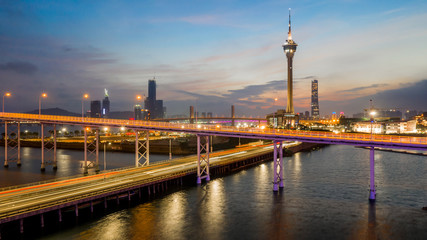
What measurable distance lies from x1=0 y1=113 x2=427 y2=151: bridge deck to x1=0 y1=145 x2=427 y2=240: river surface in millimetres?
8551

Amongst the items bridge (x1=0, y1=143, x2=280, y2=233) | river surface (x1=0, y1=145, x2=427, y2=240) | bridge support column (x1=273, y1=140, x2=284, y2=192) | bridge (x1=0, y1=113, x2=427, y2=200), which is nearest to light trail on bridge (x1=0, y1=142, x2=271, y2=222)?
bridge (x1=0, y1=143, x2=280, y2=233)

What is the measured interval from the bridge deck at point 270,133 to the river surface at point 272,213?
855cm

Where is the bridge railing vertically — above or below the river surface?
above

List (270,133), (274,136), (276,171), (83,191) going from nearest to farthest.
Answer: (83,191)
(276,171)
(274,136)
(270,133)

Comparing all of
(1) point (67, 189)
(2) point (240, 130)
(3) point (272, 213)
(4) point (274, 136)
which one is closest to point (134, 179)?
(1) point (67, 189)

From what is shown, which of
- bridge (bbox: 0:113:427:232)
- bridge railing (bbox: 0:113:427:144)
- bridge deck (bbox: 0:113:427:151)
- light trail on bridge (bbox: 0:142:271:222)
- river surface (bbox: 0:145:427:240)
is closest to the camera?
light trail on bridge (bbox: 0:142:271:222)

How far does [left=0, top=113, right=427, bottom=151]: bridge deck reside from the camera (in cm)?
4222

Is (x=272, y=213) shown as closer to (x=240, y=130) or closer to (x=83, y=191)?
(x=240, y=130)

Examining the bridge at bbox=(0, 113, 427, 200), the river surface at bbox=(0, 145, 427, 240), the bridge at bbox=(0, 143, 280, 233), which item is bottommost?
the river surface at bbox=(0, 145, 427, 240)

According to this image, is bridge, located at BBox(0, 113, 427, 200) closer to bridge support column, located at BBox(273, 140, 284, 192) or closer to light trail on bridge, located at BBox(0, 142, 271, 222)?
bridge support column, located at BBox(273, 140, 284, 192)

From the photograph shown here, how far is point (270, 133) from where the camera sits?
5053 centimetres

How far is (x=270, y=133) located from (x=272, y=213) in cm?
1496

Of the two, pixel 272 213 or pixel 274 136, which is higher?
pixel 274 136

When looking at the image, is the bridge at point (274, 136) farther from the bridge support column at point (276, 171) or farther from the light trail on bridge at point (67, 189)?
the light trail on bridge at point (67, 189)
